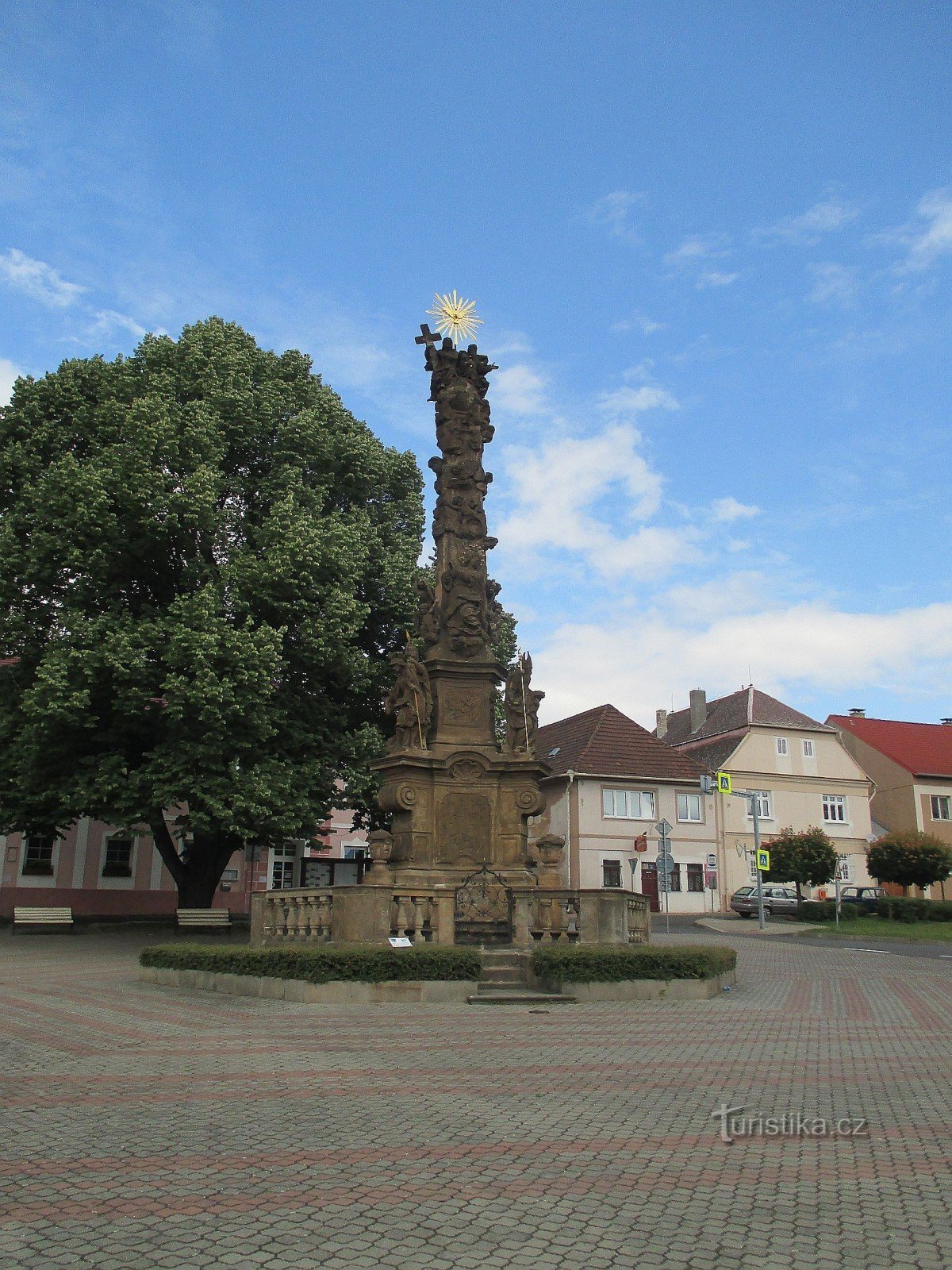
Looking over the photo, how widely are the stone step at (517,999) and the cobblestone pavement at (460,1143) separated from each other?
91 centimetres

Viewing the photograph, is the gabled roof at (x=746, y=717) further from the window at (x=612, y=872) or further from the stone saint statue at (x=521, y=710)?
the stone saint statue at (x=521, y=710)

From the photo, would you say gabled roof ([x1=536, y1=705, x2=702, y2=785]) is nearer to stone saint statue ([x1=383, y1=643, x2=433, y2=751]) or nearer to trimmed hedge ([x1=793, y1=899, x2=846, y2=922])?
trimmed hedge ([x1=793, y1=899, x2=846, y2=922])

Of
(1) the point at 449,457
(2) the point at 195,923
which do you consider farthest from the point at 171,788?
(1) the point at 449,457

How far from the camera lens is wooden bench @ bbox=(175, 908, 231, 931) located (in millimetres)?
24500

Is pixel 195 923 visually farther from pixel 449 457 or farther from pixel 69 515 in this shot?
pixel 449 457

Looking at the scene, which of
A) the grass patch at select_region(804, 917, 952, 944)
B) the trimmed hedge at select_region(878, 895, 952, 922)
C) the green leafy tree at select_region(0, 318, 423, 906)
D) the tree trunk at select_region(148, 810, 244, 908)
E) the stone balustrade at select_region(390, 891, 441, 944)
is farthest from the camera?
the trimmed hedge at select_region(878, 895, 952, 922)

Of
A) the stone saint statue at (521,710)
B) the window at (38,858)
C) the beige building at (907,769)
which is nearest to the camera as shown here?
the stone saint statue at (521,710)

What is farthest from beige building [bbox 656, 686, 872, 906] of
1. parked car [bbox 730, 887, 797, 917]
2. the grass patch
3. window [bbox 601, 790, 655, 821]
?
the grass patch

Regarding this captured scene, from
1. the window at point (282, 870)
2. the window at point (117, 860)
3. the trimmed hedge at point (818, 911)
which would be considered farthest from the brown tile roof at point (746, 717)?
the window at point (117, 860)

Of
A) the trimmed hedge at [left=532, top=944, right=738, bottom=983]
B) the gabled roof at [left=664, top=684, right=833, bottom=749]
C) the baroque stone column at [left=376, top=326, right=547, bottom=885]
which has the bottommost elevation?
the trimmed hedge at [left=532, top=944, right=738, bottom=983]

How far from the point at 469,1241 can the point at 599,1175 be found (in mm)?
1333

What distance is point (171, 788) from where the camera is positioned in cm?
2048

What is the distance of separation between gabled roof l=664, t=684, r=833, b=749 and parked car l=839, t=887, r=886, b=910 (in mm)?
8621

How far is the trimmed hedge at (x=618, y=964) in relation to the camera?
1412cm
